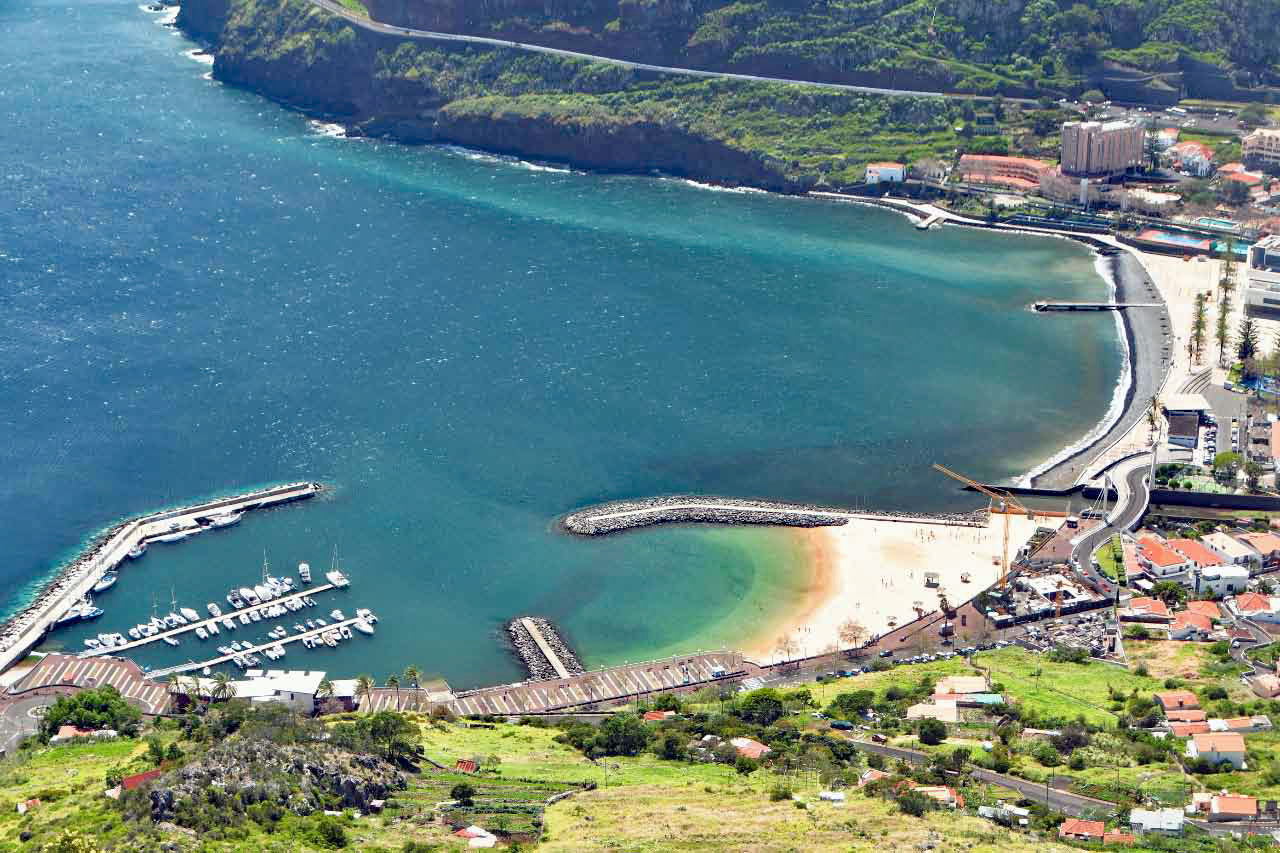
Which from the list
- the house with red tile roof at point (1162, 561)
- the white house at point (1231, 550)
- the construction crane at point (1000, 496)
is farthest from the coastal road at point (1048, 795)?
the white house at point (1231, 550)

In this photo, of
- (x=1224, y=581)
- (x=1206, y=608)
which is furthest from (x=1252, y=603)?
(x=1224, y=581)

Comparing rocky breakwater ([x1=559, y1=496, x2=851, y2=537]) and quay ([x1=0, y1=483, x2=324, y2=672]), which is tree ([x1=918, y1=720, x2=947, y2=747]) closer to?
rocky breakwater ([x1=559, y1=496, x2=851, y2=537])

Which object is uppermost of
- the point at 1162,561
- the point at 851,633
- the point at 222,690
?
the point at 1162,561

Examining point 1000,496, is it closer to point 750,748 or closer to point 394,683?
point 750,748

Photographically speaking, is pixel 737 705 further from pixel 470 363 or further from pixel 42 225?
pixel 42 225

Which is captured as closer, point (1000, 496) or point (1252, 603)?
point (1252, 603)

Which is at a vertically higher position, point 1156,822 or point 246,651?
point 1156,822

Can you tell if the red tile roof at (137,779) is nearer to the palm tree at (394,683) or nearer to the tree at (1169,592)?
the palm tree at (394,683)
